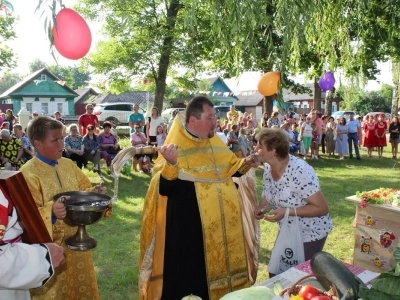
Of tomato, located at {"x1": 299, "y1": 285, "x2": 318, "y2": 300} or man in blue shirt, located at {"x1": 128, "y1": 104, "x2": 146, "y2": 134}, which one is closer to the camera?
tomato, located at {"x1": 299, "y1": 285, "x2": 318, "y2": 300}

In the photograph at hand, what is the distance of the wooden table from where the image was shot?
446cm

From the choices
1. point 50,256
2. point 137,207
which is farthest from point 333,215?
point 50,256

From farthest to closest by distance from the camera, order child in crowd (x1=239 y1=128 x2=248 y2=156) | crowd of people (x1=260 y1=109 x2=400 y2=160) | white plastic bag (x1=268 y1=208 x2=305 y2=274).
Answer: crowd of people (x1=260 y1=109 x2=400 y2=160) < child in crowd (x1=239 y1=128 x2=248 y2=156) < white plastic bag (x1=268 y1=208 x2=305 y2=274)

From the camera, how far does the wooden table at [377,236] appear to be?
176 inches

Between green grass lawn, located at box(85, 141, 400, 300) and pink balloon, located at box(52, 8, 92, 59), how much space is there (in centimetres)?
258

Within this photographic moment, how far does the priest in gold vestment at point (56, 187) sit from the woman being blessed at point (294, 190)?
1591 millimetres

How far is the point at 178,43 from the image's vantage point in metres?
17.6

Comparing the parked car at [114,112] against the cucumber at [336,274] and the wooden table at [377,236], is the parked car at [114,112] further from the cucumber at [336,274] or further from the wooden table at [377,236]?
the cucumber at [336,274]

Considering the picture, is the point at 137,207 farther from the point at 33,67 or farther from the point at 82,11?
the point at 33,67

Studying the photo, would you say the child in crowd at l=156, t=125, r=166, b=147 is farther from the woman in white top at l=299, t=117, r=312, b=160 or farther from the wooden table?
the wooden table

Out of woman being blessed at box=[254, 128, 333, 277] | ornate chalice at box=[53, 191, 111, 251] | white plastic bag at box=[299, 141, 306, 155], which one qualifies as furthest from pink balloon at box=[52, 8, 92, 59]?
white plastic bag at box=[299, 141, 306, 155]

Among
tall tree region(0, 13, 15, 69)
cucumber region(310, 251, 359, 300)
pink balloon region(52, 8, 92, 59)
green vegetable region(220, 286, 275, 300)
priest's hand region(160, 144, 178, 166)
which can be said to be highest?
tall tree region(0, 13, 15, 69)

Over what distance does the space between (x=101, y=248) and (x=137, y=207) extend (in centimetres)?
217

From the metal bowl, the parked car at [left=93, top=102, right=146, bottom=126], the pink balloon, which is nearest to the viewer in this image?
the metal bowl
